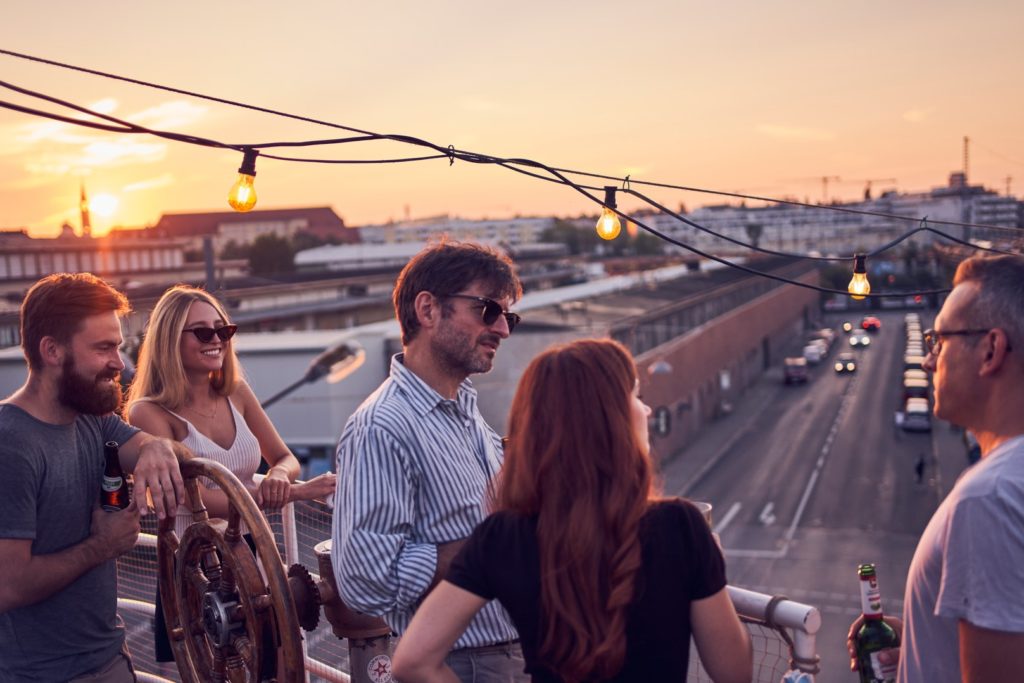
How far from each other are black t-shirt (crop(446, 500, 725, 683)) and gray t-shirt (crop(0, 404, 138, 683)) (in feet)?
3.90

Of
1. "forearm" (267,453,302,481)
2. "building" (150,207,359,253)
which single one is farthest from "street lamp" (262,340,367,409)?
"building" (150,207,359,253)

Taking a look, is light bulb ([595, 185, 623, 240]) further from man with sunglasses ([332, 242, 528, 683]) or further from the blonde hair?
man with sunglasses ([332, 242, 528, 683])

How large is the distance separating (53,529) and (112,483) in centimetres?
18

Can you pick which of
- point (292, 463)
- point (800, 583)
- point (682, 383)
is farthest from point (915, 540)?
point (292, 463)

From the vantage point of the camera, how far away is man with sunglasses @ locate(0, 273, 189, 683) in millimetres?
2320

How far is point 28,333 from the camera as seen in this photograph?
8.27ft

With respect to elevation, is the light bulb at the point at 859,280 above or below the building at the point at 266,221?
below

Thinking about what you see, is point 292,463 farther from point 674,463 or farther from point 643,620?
point 674,463

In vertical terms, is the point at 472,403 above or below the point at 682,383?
above

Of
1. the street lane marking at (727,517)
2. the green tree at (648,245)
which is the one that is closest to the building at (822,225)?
the green tree at (648,245)

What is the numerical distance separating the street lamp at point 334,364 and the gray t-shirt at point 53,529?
16.8 meters

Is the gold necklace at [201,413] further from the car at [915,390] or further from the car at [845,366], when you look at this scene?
the car at [845,366]

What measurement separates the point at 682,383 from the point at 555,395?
2958 cm

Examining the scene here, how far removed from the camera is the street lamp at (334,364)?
63.1ft
